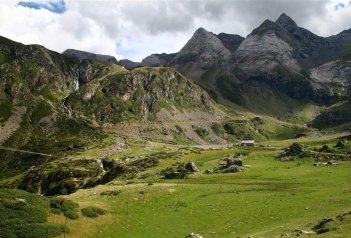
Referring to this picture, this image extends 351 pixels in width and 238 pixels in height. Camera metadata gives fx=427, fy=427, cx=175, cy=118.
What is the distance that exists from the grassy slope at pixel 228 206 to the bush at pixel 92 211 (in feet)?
4.39

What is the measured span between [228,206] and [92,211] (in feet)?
64.4

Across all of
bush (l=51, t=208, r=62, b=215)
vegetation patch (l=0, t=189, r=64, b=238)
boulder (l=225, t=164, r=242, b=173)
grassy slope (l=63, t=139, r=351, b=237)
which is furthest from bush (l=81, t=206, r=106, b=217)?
boulder (l=225, t=164, r=242, b=173)

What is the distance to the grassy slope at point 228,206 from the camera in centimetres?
5259

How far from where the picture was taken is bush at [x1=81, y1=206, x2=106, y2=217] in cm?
5859

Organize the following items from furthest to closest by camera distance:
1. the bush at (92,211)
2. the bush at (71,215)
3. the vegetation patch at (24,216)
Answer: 1. the bush at (92,211)
2. the bush at (71,215)
3. the vegetation patch at (24,216)

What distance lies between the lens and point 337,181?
251 ft

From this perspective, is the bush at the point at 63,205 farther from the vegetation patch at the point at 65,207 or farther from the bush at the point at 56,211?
the bush at the point at 56,211

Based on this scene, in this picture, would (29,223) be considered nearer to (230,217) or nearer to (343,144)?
(230,217)

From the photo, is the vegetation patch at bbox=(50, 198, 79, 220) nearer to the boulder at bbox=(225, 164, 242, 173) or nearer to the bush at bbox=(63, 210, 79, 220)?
the bush at bbox=(63, 210, 79, 220)

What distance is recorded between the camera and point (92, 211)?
197 feet

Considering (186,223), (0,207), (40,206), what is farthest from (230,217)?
(0,207)

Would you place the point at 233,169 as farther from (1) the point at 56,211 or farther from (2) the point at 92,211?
(1) the point at 56,211

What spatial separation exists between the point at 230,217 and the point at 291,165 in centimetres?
5546

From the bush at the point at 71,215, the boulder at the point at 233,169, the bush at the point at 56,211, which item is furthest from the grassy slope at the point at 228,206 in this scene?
the boulder at the point at 233,169
